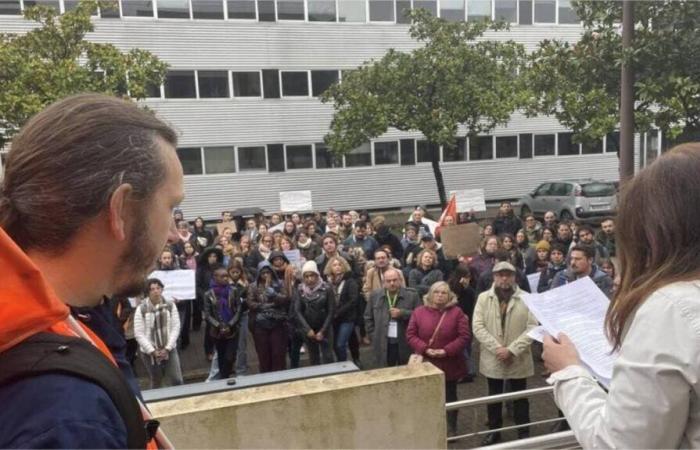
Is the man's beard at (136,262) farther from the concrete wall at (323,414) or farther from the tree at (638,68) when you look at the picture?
the tree at (638,68)

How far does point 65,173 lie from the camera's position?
98 cm

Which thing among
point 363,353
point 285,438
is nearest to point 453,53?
point 363,353

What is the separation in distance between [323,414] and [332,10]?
21.3 meters

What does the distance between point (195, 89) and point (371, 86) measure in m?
6.73

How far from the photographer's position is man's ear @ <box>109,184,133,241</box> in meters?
1.00

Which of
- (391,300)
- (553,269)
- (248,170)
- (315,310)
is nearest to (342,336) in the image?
(315,310)

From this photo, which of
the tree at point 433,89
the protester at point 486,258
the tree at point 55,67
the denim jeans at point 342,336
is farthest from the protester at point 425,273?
→ the tree at point 433,89

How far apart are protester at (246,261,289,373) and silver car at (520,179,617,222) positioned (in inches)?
542

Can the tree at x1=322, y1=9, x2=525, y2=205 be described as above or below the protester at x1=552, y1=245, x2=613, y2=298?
→ above

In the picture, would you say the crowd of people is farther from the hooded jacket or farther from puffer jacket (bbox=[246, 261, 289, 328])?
the hooded jacket

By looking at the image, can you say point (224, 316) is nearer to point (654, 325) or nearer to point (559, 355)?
point (559, 355)

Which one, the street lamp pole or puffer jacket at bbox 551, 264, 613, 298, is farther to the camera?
the street lamp pole

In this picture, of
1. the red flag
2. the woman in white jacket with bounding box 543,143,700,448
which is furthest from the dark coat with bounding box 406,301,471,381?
the red flag

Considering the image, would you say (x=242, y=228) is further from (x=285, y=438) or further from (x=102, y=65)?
(x=285, y=438)
